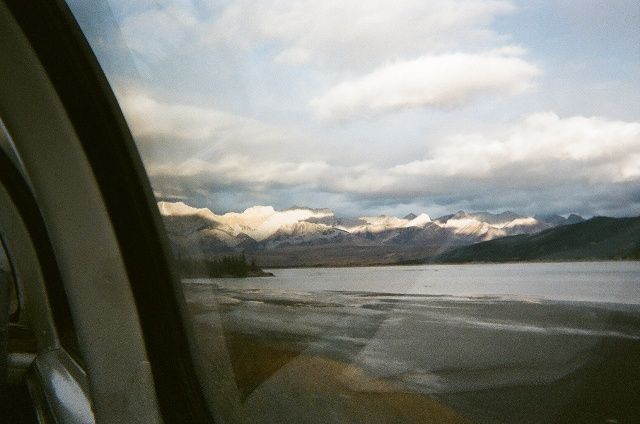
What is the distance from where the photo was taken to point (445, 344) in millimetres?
1932

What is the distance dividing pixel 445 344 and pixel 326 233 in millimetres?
642

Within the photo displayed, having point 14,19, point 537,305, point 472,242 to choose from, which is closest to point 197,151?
point 14,19

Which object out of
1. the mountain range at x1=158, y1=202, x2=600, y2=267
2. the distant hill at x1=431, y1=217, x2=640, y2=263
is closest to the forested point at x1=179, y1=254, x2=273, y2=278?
the mountain range at x1=158, y1=202, x2=600, y2=267

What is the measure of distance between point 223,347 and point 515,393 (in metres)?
1.61

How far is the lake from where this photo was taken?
156 centimetres

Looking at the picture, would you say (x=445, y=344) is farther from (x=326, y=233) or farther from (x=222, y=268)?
(x=222, y=268)

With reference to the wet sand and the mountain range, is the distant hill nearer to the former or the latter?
the mountain range

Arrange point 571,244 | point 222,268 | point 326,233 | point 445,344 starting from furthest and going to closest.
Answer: point 222,268 → point 326,233 → point 445,344 → point 571,244

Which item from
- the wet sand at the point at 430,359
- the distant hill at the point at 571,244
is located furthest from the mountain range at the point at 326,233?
the wet sand at the point at 430,359

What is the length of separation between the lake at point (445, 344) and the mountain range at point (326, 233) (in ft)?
0.20

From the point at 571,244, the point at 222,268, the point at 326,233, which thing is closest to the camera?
the point at 571,244

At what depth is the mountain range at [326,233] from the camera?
1.84m

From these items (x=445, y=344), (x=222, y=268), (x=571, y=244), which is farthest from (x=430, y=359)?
(x=222, y=268)

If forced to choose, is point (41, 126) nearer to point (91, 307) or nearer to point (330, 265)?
point (91, 307)
